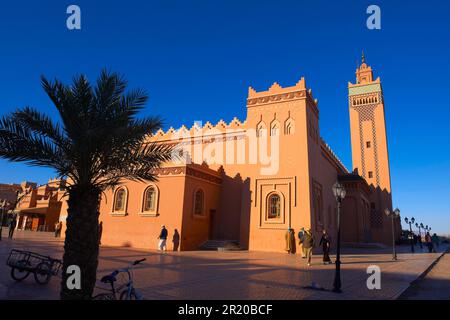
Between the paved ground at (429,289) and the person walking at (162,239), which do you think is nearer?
the paved ground at (429,289)

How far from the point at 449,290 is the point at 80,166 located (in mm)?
10837

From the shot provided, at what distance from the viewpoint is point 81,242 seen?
548cm

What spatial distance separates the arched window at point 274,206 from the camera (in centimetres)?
2073

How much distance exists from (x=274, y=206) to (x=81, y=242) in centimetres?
1659

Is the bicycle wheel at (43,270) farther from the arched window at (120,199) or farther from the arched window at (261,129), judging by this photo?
the arched window at (261,129)

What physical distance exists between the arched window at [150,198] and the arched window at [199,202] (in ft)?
8.68

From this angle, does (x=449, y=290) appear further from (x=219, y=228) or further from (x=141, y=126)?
Answer: (x=219, y=228)

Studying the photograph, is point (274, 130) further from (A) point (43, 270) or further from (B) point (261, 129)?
(A) point (43, 270)

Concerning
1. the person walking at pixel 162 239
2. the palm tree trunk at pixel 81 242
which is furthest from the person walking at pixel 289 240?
the palm tree trunk at pixel 81 242

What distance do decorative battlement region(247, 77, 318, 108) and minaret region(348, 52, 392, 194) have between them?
746 inches

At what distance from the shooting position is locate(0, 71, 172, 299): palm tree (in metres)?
5.54

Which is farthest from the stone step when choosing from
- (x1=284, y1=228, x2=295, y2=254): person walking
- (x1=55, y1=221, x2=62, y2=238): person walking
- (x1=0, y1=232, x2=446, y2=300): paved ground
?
(x1=55, y1=221, x2=62, y2=238): person walking

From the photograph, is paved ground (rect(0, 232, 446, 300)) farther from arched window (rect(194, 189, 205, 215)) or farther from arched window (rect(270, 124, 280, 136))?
arched window (rect(270, 124, 280, 136))
